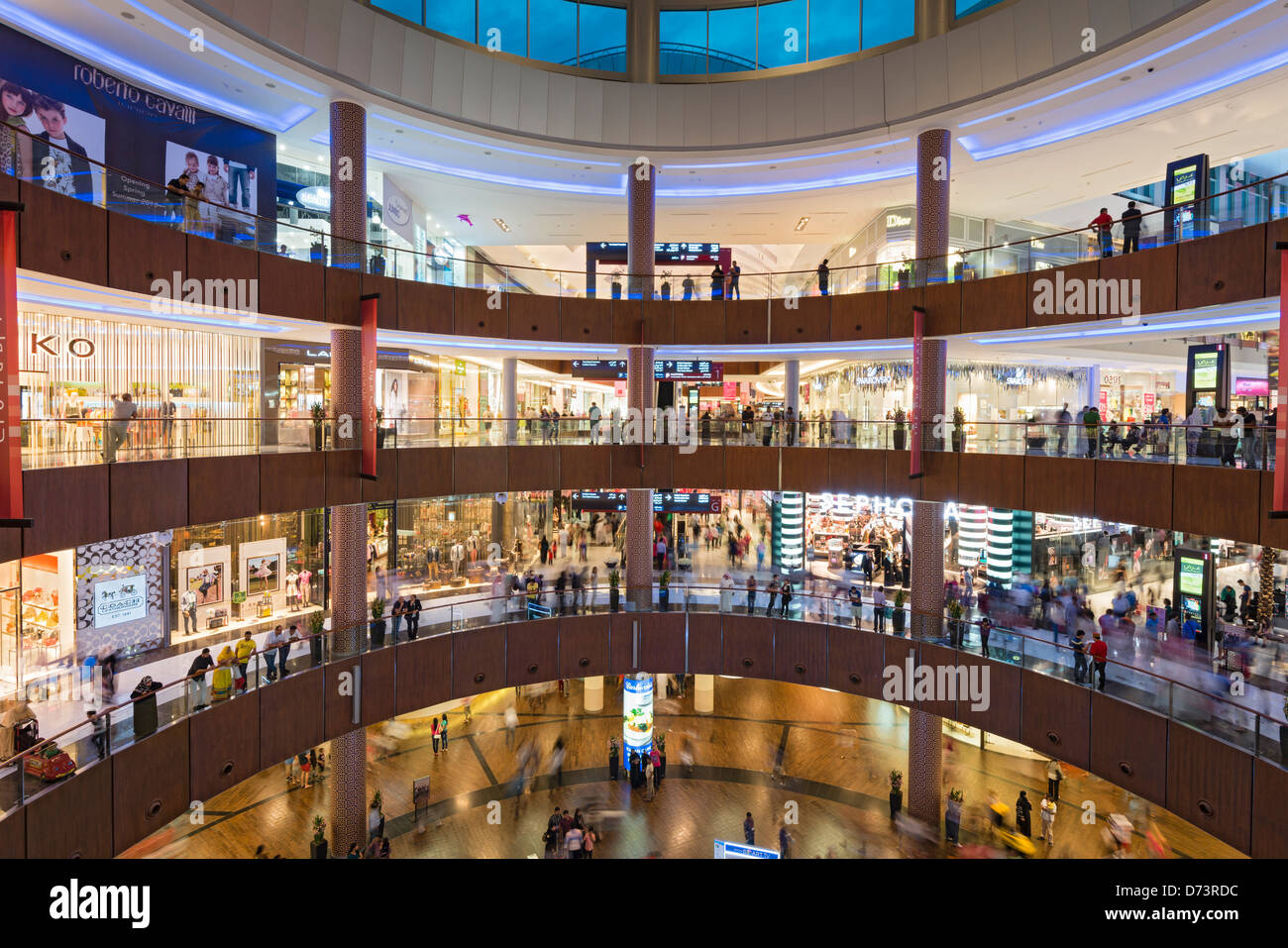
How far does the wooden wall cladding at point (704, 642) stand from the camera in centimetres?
1975

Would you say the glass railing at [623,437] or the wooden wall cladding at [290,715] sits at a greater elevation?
the glass railing at [623,437]

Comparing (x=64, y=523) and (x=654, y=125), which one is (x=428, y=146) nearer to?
(x=654, y=125)

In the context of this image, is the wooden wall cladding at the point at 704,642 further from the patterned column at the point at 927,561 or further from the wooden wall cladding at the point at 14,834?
the wooden wall cladding at the point at 14,834

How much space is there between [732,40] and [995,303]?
10813mm

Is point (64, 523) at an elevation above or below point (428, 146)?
below

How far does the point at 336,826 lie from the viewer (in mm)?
16719

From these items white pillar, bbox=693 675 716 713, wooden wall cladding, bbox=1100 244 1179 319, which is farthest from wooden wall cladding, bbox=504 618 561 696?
wooden wall cladding, bbox=1100 244 1179 319

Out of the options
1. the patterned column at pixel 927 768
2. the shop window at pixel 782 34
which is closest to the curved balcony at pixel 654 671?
the patterned column at pixel 927 768

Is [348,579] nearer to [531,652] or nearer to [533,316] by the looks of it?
[531,652]

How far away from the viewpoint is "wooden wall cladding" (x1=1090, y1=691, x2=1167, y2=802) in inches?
491

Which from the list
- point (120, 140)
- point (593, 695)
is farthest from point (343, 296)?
point (593, 695)

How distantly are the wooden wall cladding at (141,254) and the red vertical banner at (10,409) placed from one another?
228 cm

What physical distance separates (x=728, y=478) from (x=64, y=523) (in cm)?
1453
